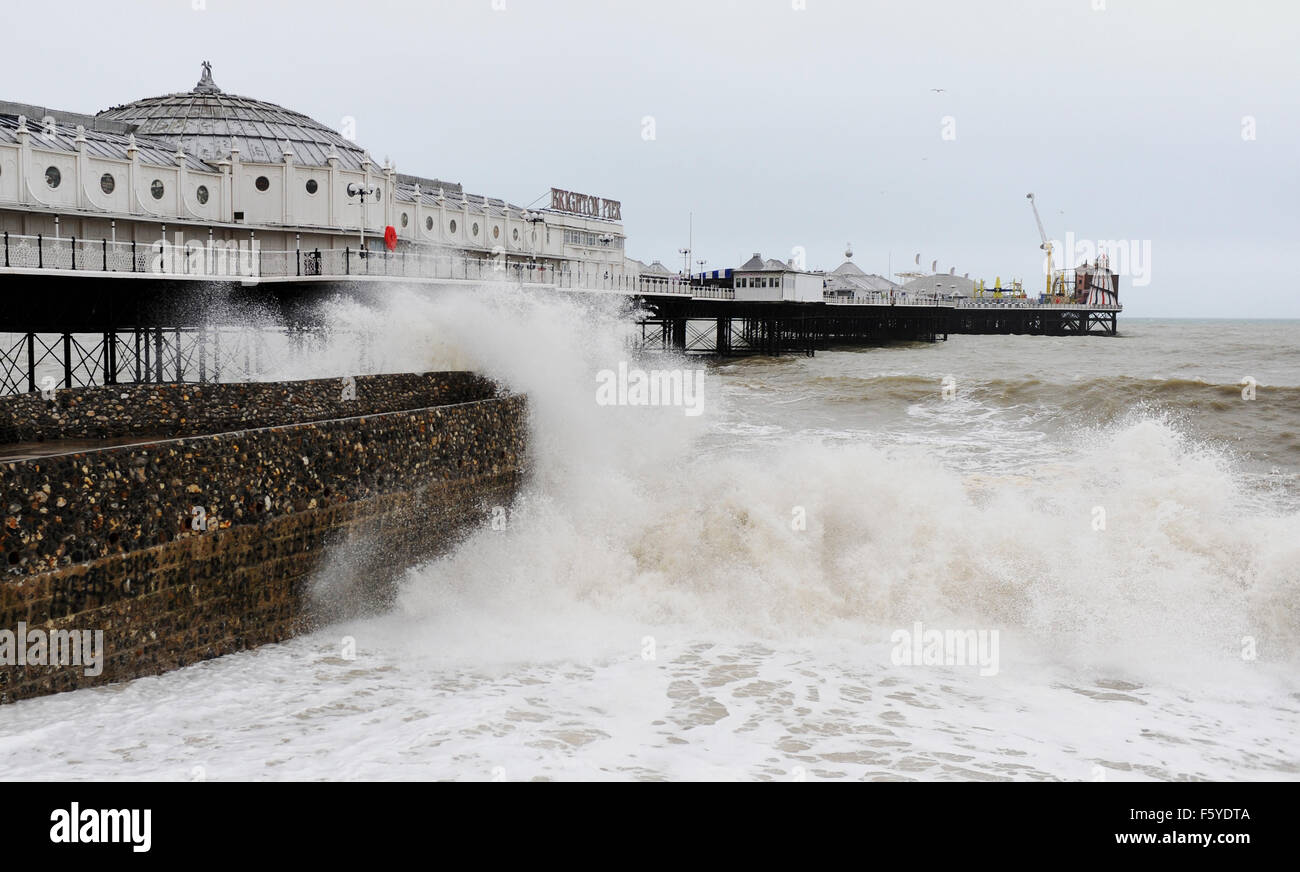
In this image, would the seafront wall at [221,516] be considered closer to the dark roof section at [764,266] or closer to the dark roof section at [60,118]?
the dark roof section at [60,118]

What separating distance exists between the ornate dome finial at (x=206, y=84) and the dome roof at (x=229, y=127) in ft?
0.15

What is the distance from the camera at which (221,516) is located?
877cm

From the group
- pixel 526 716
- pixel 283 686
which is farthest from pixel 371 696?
pixel 526 716

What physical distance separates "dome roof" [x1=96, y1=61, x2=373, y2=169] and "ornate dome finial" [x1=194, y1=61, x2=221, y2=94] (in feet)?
0.15

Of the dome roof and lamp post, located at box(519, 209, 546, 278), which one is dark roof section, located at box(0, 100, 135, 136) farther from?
lamp post, located at box(519, 209, 546, 278)

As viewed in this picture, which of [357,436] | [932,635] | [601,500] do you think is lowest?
[932,635]

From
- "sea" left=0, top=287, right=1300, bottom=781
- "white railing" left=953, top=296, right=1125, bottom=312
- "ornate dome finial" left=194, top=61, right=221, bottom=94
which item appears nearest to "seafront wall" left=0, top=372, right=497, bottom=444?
"sea" left=0, top=287, right=1300, bottom=781

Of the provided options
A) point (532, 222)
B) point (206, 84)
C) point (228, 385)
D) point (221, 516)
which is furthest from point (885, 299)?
point (221, 516)

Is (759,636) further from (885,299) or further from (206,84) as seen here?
(885,299)

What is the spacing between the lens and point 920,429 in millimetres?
24359
